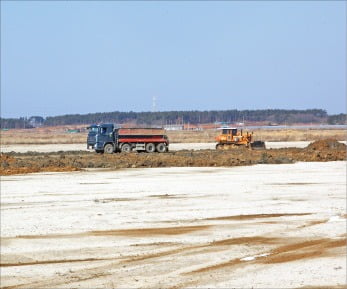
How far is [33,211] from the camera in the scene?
18.6 metres

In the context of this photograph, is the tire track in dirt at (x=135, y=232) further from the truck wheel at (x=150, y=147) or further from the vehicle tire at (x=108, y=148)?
the truck wheel at (x=150, y=147)

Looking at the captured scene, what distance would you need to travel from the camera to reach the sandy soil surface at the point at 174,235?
11242 mm

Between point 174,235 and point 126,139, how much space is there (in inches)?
1461

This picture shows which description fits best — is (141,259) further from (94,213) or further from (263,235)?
(94,213)

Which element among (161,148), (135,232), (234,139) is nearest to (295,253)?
(135,232)

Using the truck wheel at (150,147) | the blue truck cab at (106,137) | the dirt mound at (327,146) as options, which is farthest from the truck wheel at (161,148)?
the dirt mound at (327,146)

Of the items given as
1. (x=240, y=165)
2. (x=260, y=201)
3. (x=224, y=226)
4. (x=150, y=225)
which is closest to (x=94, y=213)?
(x=150, y=225)

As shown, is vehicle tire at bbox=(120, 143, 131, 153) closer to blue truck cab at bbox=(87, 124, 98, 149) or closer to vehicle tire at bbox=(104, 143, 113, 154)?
vehicle tire at bbox=(104, 143, 113, 154)

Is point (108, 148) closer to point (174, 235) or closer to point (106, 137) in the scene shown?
point (106, 137)

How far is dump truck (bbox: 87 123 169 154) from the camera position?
5147 centimetres

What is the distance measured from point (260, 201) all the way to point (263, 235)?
5848 mm

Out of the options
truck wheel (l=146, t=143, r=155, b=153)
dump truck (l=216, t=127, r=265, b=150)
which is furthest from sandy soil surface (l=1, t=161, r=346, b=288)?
dump truck (l=216, t=127, r=265, b=150)

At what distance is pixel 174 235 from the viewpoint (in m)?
14.9

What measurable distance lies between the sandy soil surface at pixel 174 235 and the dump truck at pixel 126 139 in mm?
24876
